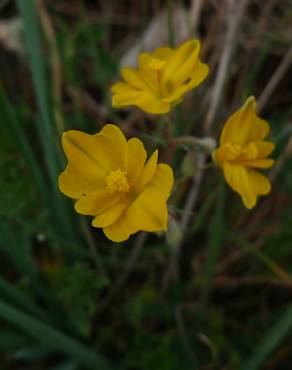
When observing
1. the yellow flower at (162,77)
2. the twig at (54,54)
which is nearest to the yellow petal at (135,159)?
the yellow flower at (162,77)

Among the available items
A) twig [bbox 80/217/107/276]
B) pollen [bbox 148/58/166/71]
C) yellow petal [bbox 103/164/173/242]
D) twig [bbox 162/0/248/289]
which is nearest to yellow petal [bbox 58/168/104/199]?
yellow petal [bbox 103/164/173/242]

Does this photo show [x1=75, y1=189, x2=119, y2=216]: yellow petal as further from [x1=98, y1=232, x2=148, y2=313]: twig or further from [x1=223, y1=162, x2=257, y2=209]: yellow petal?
[x1=98, y1=232, x2=148, y2=313]: twig

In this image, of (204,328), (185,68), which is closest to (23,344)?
(204,328)

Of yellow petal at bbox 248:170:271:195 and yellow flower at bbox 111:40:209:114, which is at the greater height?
yellow flower at bbox 111:40:209:114

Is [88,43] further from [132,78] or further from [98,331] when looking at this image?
[98,331]

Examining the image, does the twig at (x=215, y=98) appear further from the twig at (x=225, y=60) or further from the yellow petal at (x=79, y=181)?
the yellow petal at (x=79, y=181)

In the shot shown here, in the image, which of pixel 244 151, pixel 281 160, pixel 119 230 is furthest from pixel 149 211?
pixel 281 160
